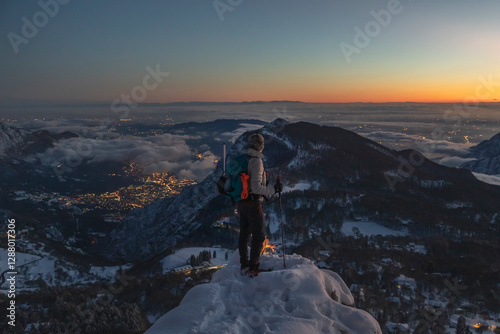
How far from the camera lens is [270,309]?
9211 mm

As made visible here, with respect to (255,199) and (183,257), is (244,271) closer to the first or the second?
(255,199)

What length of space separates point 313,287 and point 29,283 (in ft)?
741

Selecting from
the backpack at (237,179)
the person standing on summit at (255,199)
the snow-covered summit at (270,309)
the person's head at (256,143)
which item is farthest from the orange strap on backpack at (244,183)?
the snow-covered summit at (270,309)

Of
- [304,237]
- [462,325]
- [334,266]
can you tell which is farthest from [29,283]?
[462,325]

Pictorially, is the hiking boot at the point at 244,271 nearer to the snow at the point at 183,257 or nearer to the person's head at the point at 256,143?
the person's head at the point at 256,143

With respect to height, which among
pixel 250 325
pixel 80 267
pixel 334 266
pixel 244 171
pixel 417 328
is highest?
pixel 244 171

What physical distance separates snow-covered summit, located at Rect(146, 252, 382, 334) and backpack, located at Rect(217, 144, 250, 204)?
3186 millimetres

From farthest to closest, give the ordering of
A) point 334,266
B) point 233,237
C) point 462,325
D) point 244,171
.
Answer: point 233,237 → point 334,266 → point 462,325 → point 244,171

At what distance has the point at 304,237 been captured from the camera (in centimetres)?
15950

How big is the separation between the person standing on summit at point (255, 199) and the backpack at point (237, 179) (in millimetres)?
196

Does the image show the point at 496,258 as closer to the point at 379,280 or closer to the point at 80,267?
the point at 379,280

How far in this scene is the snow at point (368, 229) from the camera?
172 m

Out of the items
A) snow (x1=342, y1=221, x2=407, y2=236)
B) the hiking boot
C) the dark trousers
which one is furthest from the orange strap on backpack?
snow (x1=342, y1=221, x2=407, y2=236)

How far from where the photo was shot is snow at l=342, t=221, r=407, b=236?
17176 cm
